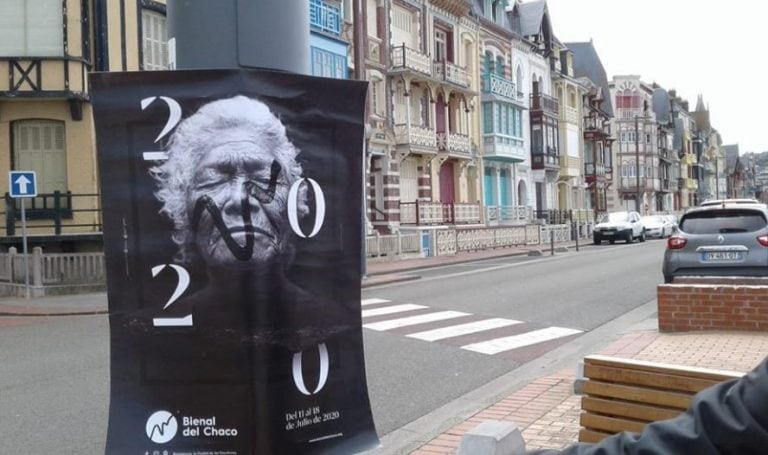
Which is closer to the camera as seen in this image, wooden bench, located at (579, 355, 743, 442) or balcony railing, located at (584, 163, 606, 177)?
wooden bench, located at (579, 355, 743, 442)

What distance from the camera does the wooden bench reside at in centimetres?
349

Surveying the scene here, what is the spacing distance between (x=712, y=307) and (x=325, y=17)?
22.4 m

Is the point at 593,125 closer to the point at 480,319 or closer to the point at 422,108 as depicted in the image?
the point at 422,108

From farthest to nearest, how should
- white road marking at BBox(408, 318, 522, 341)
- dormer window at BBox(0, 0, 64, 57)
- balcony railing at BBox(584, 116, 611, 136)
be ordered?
balcony railing at BBox(584, 116, 611, 136) < dormer window at BBox(0, 0, 64, 57) < white road marking at BBox(408, 318, 522, 341)

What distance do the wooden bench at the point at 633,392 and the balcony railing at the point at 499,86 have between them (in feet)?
130

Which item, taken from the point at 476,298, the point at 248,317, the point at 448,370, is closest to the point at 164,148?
the point at 248,317

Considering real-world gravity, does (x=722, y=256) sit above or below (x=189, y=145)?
below

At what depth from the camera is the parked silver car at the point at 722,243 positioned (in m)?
12.2

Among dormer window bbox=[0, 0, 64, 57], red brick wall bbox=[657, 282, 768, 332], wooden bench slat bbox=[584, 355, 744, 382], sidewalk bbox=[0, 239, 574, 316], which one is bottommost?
sidewalk bbox=[0, 239, 574, 316]

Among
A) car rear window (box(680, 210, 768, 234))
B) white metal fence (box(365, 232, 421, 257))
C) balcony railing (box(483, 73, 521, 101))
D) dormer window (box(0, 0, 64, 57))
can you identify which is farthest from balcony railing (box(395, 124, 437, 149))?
car rear window (box(680, 210, 768, 234))

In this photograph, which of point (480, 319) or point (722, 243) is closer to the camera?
point (722, 243)

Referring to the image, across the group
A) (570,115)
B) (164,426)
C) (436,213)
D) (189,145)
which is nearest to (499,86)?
(436,213)

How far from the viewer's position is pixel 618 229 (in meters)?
39.9

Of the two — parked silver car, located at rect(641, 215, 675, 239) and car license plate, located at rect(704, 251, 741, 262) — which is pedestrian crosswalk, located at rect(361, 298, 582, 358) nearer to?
car license plate, located at rect(704, 251, 741, 262)
